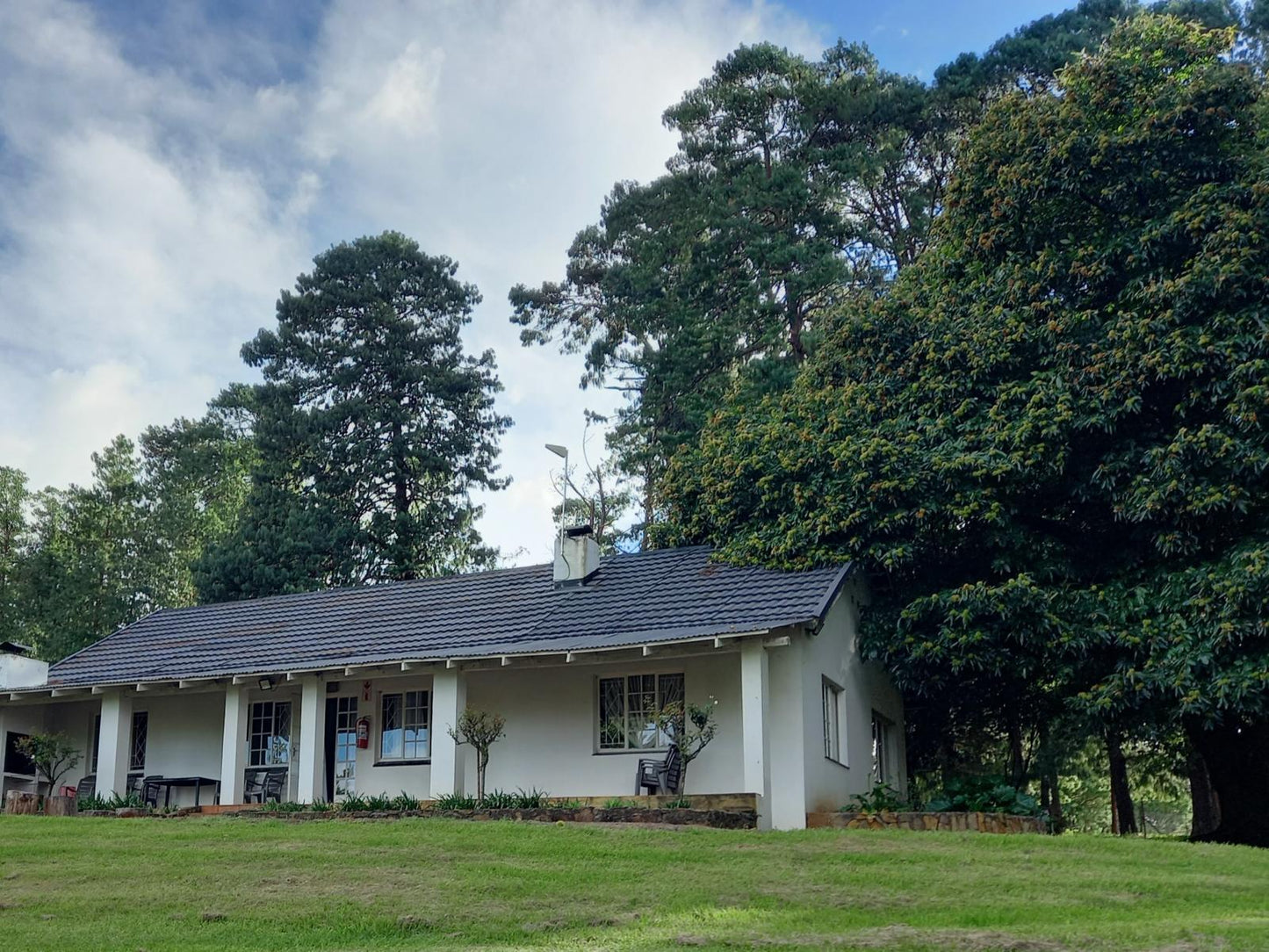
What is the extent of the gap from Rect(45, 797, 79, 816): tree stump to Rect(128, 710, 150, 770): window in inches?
114

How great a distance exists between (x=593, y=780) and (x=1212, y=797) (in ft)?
44.7

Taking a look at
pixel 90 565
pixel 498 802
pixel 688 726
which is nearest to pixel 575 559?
pixel 688 726

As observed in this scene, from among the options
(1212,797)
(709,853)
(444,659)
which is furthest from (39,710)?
(1212,797)

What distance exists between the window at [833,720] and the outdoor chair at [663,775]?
230 cm

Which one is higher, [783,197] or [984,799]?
[783,197]

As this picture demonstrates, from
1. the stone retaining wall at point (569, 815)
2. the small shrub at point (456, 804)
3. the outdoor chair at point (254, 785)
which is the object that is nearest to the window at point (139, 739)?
the outdoor chair at point (254, 785)

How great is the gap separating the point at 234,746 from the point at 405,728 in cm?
285

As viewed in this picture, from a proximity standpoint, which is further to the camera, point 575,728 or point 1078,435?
point 1078,435

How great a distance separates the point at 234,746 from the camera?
21.6 m

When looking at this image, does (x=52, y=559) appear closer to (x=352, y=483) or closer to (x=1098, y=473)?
(x=352, y=483)

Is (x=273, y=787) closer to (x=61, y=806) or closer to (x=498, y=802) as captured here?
(x=61, y=806)

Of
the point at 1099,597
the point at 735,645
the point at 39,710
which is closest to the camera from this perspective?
the point at 735,645

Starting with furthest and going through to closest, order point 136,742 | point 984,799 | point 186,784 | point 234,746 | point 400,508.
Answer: point 400,508, point 136,742, point 186,784, point 234,746, point 984,799

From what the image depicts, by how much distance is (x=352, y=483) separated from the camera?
4069cm
